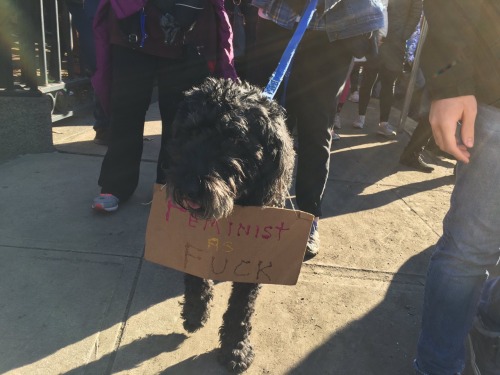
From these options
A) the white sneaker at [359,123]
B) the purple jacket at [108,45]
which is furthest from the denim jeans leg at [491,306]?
the white sneaker at [359,123]

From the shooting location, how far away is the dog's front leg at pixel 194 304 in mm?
2379

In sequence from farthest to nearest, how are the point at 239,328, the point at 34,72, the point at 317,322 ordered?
the point at 34,72 → the point at 317,322 → the point at 239,328

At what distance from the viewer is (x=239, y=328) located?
2270 millimetres

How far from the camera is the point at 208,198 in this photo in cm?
184

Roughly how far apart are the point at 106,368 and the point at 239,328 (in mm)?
670

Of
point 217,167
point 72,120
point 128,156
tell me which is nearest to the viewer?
point 217,167

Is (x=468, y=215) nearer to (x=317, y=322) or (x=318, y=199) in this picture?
(x=317, y=322)

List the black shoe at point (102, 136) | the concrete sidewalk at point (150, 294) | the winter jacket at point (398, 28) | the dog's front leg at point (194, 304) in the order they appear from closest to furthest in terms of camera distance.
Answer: the concrete sidewalk at point (150, 294) < the dog's front leg at point (194, 304) < the black shoe at point (102, 136) < the winter jacket at point (398, 28)

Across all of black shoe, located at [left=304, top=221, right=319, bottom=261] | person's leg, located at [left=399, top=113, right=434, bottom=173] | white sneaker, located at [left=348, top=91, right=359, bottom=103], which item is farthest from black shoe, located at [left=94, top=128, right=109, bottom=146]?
white sneaker, located at [left=348, top=91, right=359, bottom=103]

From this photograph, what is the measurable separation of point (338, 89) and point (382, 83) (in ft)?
13.4

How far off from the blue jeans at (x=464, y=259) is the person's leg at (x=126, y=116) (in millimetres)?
2301

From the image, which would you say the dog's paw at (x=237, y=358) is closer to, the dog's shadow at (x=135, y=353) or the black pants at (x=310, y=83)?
the dog's shadow at (x=135, y=353)

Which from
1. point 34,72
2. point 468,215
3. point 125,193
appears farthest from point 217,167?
point 34,72

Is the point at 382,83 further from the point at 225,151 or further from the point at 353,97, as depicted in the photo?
the point at 225,151
